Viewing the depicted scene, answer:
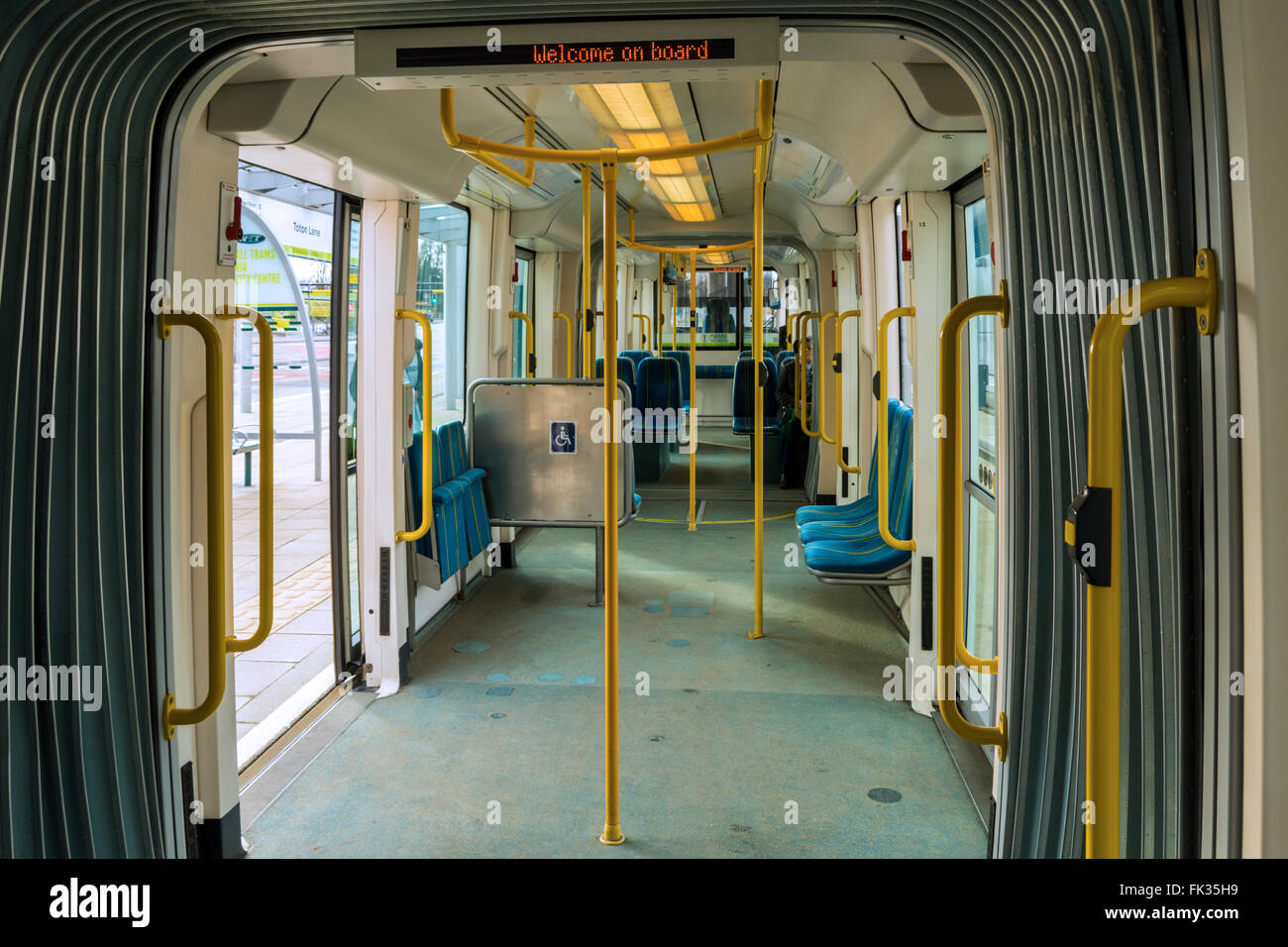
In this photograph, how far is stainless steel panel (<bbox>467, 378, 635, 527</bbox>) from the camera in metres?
6.08

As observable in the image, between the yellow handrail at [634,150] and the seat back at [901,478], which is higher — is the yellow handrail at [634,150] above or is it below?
above

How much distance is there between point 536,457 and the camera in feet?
20.5

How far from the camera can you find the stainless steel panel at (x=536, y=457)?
6.08m

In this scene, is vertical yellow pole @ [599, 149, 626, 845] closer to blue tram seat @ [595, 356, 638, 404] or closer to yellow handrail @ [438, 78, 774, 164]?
yellow handrail @ [438, 78, 774, 164]

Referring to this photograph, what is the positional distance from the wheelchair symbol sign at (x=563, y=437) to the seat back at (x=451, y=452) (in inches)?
23.4

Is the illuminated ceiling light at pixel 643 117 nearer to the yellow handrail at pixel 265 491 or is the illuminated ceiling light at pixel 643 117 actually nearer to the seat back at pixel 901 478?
the yellow handrail at pixel 265 491

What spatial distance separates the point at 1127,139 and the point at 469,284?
5.62 m

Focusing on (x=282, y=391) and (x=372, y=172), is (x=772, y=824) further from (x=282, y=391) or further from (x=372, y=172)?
(x=282, y=391)

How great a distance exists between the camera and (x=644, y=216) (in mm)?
10352

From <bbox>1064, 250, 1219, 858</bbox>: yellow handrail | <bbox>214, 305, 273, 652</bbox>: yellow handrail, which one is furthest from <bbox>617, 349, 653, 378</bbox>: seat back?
<bbox>1064, 250, 1219, 858</bbox>: yellow handrail

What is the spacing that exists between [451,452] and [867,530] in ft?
8.28

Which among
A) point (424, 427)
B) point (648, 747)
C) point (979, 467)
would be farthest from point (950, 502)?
point (424, 427)

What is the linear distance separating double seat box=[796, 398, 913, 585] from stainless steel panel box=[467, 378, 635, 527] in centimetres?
122

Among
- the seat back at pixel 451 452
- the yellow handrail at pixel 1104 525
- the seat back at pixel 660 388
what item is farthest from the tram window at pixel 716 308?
the yellow handrail at pixel 1104 525
